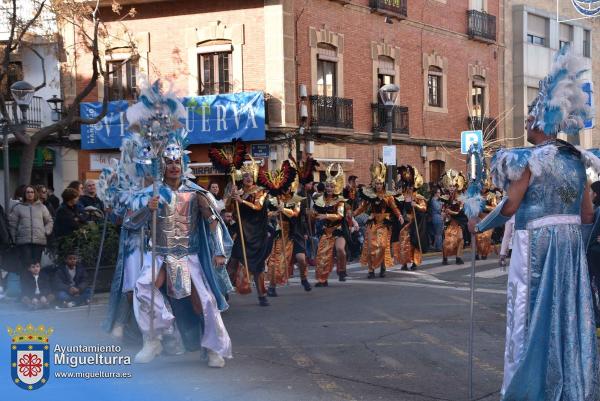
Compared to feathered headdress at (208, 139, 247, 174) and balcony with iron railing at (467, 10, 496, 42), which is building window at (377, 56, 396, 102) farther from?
feathered headdress at (208, 139, 247, 174)

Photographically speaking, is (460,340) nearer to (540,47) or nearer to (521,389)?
(521,389)

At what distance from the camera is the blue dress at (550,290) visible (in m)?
5.02

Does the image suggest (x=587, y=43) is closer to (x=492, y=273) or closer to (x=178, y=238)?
(x=492, y=273)

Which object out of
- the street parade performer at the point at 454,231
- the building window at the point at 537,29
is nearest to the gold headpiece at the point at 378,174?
the street parade performer at the point at 454,231

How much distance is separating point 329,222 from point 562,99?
783 cm

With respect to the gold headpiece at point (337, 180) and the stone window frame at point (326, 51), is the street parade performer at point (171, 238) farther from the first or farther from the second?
the stone window frame at point (326, 51)

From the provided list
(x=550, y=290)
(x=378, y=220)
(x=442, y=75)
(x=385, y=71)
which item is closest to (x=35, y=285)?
(x=378, y=220)

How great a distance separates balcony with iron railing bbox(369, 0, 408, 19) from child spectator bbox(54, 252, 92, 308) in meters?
16.8

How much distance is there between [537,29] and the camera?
34438 mm

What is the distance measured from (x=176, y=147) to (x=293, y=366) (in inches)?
86.6

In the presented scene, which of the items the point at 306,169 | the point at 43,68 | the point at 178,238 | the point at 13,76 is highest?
the point at 13,76

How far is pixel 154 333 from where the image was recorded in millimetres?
6930

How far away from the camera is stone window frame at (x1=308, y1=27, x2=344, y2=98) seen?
2358 cm

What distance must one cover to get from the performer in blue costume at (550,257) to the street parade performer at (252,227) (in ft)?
19.3
